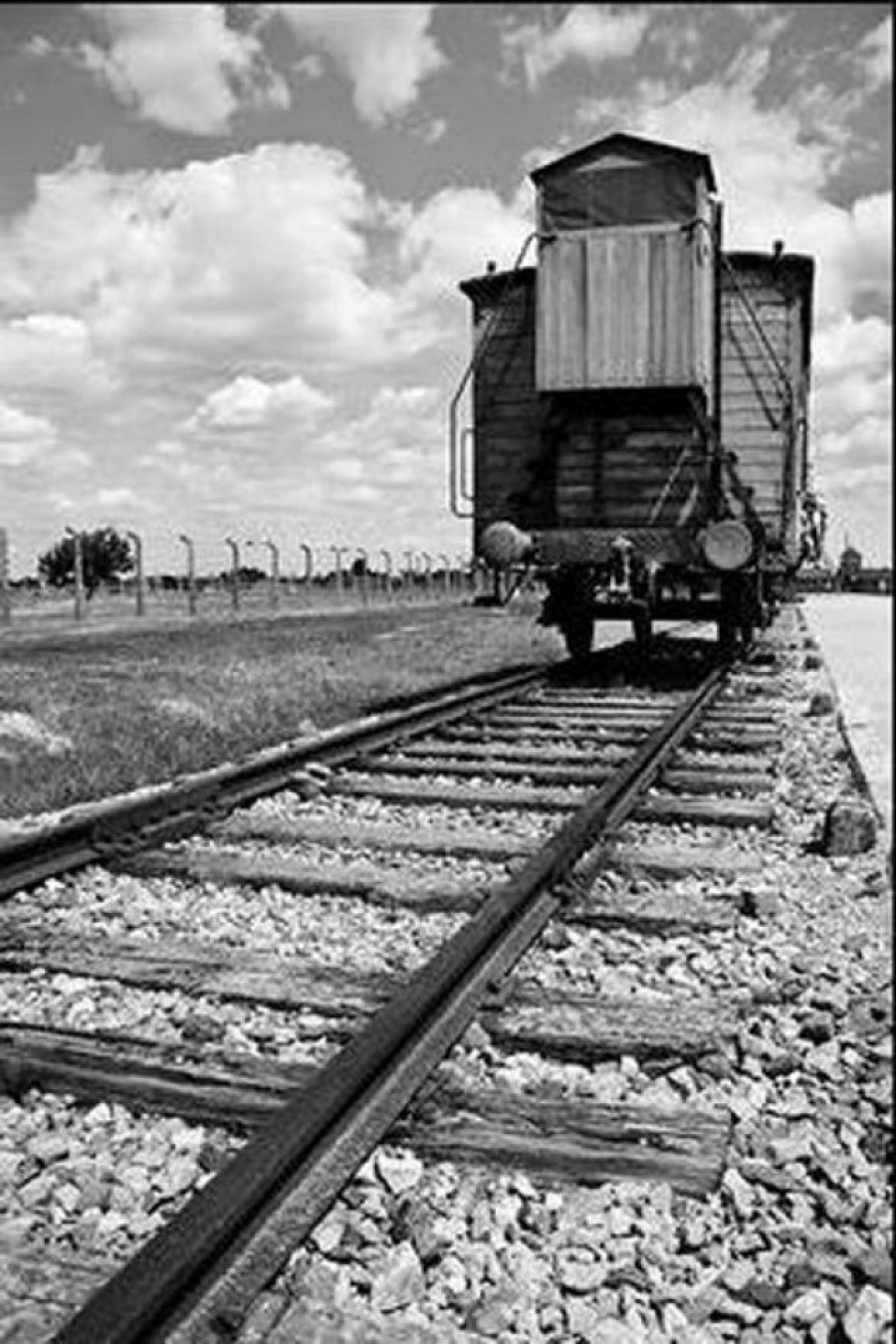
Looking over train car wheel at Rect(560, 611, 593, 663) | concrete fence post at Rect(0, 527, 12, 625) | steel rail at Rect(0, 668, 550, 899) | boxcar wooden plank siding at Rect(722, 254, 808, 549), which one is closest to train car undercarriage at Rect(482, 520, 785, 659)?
train car wheel at Rect(560, 611, 593, 663)

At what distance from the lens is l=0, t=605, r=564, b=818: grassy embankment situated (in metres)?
8.39

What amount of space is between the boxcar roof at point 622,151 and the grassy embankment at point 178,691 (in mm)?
5272

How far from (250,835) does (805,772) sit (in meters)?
3.57

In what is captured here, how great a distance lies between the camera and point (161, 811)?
20.9ft

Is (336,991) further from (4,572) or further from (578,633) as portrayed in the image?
(578,633)

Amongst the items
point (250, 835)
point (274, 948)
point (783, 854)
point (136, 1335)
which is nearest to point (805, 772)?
point (783, 854)

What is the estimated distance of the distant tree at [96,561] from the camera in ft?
76.3

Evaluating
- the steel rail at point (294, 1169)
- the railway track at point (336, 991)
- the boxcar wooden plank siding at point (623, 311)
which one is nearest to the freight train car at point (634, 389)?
the boxcar wooden plank siding at point (623, 311)

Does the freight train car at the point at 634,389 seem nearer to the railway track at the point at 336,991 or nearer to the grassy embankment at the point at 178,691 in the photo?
the grassy embankment at the point at 178,691

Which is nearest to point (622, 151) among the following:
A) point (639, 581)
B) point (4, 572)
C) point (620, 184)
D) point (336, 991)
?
point (620, 184)

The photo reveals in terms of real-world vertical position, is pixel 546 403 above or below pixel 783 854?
above

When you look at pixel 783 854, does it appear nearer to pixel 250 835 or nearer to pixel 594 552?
pixel 250 835

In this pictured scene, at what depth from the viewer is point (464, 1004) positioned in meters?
3.80

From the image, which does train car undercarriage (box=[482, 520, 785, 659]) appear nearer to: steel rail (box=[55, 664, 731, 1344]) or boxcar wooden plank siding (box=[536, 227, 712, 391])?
boxcar wooden plank siding (box=[536, 227, 712, 391])
